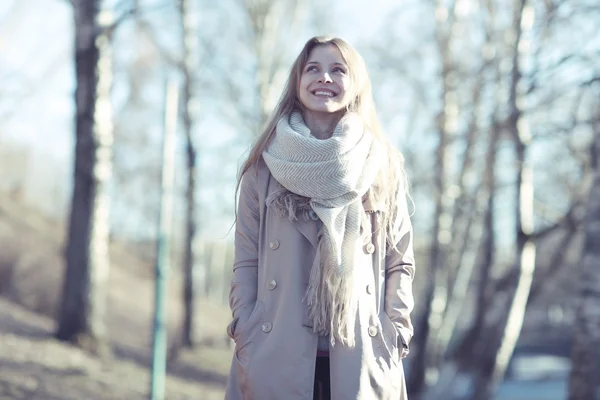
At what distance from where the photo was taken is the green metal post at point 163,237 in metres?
6.65

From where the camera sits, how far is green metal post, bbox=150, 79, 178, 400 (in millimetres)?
6648

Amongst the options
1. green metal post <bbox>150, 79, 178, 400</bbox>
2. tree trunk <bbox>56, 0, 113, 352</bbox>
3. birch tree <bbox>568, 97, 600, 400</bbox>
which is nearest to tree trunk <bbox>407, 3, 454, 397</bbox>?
tree trunk <bbox>56, 0, 113, 352</bbox>

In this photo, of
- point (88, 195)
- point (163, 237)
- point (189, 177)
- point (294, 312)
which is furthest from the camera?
point (189, 177)

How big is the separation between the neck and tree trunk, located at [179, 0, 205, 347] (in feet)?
44.7

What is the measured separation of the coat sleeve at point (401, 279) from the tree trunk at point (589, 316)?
4310 millimetres

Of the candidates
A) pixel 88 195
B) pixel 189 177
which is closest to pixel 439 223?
pixel 189 177

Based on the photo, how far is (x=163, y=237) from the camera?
22.0ft

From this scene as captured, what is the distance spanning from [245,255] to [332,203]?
0.45m

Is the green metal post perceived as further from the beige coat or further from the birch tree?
the birch tree

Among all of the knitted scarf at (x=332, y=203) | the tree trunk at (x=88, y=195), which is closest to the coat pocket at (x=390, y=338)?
the knitted scarf at (x=332, y=203)

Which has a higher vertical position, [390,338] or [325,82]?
[325,82]

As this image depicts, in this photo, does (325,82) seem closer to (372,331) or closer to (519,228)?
(372,331)

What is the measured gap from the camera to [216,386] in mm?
13258

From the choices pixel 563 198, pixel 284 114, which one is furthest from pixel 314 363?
pixel 563 198
